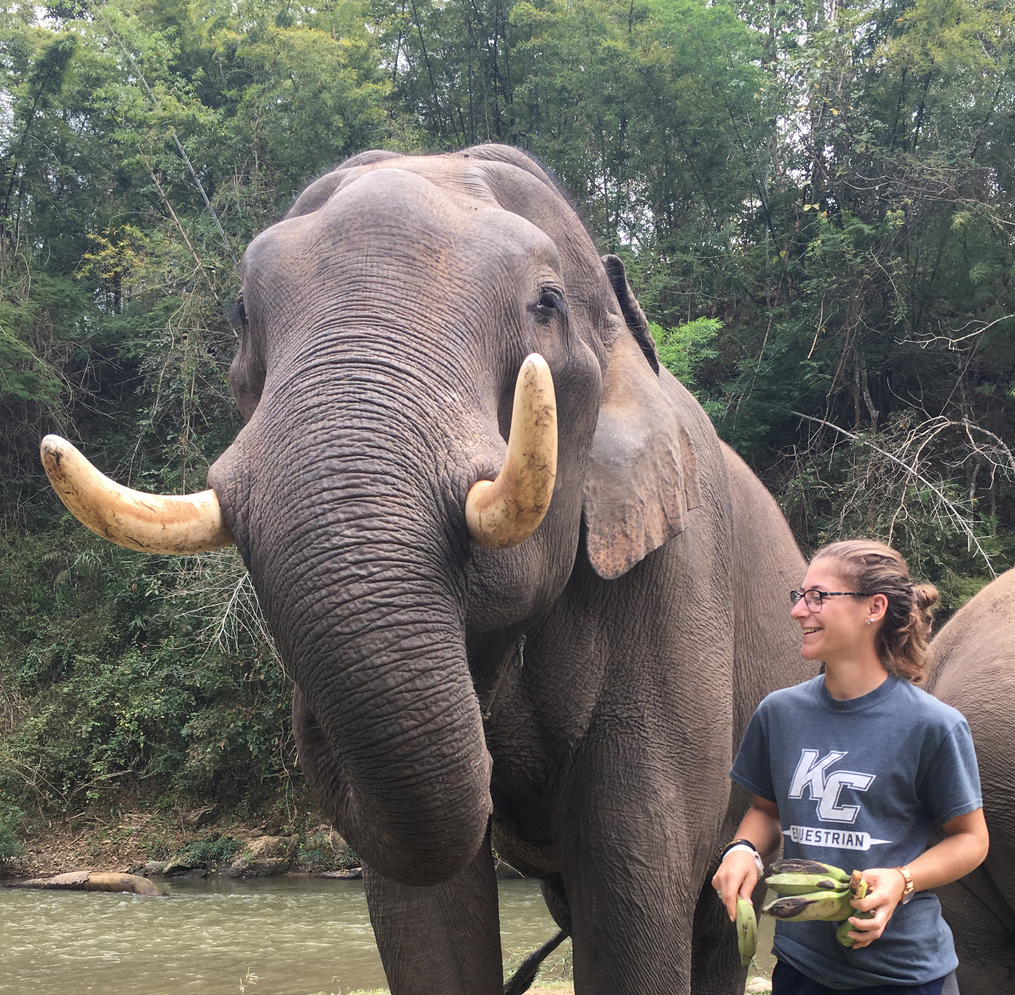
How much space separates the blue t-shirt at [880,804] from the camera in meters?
2.13

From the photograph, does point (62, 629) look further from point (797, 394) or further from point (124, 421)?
point (797, 394)

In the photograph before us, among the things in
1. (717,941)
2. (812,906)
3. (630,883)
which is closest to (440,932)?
(630,883)

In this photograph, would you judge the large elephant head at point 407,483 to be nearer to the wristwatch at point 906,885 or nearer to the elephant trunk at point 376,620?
the elephant trunk at point 376,620

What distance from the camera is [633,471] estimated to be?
2.98m

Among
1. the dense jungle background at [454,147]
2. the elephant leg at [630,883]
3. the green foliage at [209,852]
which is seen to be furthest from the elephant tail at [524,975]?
the green foliage at [209,852]

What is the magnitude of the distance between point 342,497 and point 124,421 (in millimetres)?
22146

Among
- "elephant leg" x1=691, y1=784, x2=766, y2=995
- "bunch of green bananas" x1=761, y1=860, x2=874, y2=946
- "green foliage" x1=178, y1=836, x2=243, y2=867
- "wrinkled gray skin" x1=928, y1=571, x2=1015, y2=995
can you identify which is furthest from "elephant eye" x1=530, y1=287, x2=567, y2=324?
"green foliage" x1=178, y1=836, x2=243, y2=867

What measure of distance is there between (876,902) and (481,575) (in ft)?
3.48

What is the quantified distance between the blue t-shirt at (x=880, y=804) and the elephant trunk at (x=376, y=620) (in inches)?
28.1

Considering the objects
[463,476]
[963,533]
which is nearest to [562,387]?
[463,476]

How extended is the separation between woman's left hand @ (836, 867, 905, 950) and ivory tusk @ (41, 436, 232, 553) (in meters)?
1.48

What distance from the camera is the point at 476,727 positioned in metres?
2.29

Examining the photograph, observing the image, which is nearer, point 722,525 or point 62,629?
point 722,525

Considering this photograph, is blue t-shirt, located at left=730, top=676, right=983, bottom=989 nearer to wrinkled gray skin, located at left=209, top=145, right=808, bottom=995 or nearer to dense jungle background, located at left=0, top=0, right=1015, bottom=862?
wrinkled gray skin, located at left=209, top=145, right=808, bottom=995
